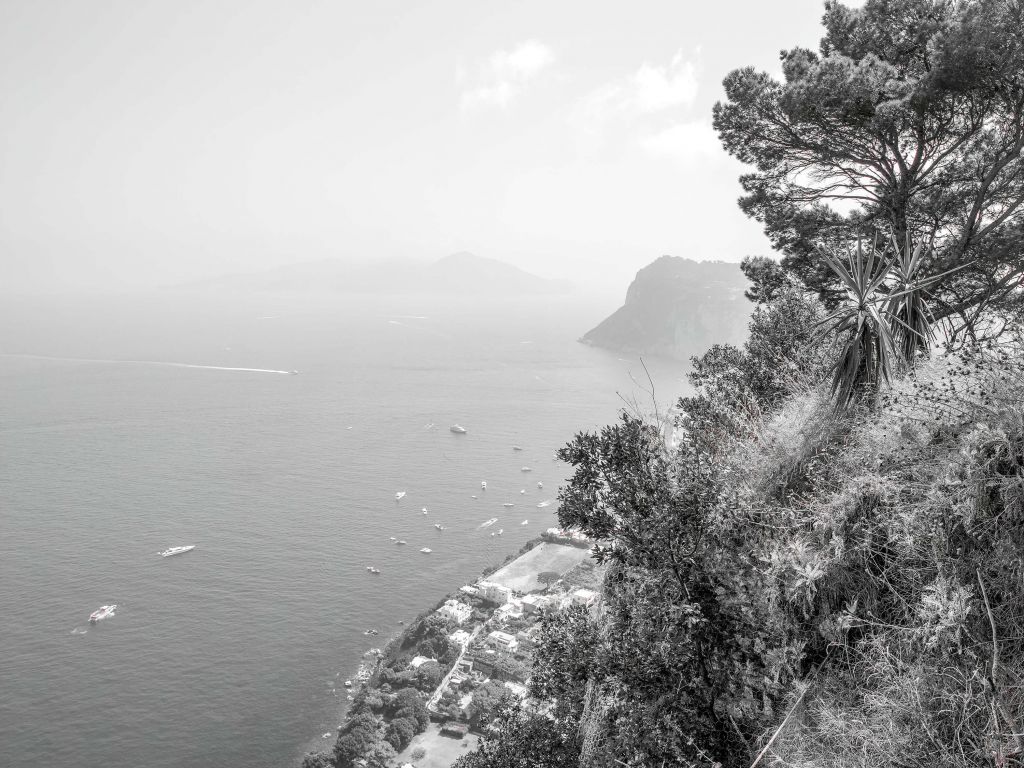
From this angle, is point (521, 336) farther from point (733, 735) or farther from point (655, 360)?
point (733, 735)

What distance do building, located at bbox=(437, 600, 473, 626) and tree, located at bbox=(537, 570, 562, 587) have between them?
18.1 feet

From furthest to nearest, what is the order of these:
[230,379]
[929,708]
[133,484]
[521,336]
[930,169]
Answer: [521,336]
[230,379]
[133,484]
[930,169]
[929,708]

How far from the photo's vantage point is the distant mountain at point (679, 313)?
140 metres

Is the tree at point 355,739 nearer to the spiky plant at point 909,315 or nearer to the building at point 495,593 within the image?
the building at point 495,593

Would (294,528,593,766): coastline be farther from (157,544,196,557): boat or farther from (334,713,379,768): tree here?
(157,544,196,557): boat

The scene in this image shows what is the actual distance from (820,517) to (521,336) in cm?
16101

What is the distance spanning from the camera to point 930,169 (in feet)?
34.4

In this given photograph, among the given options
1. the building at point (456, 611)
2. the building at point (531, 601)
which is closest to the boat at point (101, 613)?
the building at point (456, 611)

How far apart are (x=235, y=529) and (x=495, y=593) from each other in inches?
889

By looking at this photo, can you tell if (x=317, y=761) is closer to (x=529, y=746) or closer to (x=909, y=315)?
(x=529, y=746)

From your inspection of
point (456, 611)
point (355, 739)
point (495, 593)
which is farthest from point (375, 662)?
point (495, 593)

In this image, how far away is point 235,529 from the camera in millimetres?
47781

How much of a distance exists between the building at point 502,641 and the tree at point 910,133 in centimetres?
2731

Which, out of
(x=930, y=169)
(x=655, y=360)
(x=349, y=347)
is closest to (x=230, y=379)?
(x=349, y=347)
